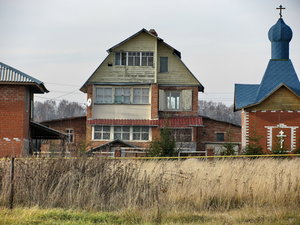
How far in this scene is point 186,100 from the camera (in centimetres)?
4888

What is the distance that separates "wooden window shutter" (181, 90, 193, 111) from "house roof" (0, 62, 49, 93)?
14669 millimetres

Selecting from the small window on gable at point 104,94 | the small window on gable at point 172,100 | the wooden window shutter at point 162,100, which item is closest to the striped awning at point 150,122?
the wooden window shutter at point 162,100

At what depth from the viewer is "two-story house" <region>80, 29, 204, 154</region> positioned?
157 ft

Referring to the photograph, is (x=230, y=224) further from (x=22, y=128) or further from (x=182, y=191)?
(x=22, y=128)

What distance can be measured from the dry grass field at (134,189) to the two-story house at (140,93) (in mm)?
30584

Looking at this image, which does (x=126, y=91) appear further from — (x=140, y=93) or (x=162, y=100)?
(x=162, y=100)

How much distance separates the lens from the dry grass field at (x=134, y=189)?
49.6ft

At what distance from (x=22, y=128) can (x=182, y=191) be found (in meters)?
22.3

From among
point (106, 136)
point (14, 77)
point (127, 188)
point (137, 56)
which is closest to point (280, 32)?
point (137, 56)

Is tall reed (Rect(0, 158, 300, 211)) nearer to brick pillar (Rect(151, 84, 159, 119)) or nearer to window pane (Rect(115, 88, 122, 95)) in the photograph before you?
brick pillar (Rect(151, 84, 159, 119))

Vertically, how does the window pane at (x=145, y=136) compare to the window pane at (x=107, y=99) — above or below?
below

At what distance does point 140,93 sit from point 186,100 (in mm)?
3554

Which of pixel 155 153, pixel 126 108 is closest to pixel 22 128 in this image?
pixel 155 153

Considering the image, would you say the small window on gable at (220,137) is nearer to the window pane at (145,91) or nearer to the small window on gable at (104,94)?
the window pane at (145,91)
